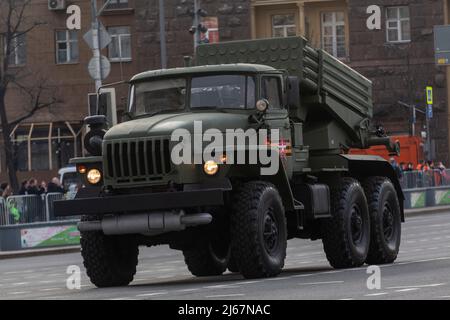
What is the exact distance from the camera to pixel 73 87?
239 ft

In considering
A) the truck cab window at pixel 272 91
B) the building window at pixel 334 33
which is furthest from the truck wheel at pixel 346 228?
the building window at pixel 334 33

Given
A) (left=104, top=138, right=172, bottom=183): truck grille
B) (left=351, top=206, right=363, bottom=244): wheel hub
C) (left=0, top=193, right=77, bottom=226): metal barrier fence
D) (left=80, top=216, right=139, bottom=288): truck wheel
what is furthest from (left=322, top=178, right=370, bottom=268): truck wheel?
(left=0, top=193, right=77, bottom=226): metal barrier fence

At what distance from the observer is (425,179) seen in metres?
56.8

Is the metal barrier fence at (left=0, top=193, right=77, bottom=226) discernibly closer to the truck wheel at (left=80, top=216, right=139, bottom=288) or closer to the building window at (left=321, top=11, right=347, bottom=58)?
the truck wheel at (left=80, top=216, right=139, bottom=288)

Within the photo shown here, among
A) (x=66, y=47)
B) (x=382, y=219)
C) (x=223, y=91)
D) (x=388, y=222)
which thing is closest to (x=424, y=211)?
(x=66, y=47)

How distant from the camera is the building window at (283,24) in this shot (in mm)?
72750

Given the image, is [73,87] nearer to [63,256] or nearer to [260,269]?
[63,256]

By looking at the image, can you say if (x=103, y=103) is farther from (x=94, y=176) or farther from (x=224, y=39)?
(x=224, y=39)

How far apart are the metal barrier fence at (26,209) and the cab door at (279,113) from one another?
20.3 metres

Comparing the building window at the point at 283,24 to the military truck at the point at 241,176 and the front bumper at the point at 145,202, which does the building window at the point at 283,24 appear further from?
the front bumper at the point at 145,202

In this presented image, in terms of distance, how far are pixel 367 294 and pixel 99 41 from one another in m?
29.3

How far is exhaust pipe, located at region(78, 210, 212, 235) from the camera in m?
19.0

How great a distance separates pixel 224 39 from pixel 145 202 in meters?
51.9

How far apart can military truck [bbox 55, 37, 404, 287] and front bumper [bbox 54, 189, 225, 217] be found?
1 cm
